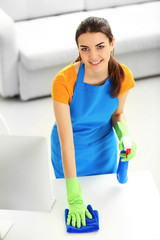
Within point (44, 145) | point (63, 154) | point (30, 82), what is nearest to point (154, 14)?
point (30, 82)

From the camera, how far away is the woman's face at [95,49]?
1.45m

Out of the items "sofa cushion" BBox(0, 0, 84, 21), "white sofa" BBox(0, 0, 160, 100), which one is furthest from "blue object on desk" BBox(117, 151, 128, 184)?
"sofa cushion" BBox(0, 0, 84, 21)

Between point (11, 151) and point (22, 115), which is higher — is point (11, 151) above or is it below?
above

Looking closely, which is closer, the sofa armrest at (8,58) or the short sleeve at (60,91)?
the short sleeve at (60,91)

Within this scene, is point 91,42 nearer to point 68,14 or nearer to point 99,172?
point 99,172

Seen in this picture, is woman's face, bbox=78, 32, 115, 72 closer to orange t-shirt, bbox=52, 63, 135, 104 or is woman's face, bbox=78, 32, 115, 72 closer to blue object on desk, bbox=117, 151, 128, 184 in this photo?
orange t-shirt, bbox=52, 63, 135, 104

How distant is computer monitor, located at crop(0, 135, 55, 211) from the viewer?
4.24ft

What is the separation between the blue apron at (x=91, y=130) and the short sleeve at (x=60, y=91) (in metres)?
0.05

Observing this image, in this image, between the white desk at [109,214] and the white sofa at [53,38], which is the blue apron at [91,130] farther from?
the white sofa at [53,38]

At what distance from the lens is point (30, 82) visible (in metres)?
3.34

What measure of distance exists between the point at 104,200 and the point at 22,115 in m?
1.79

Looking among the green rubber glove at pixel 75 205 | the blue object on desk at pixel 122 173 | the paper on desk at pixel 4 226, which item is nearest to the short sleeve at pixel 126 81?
the blue object on desk at pixel 122 173

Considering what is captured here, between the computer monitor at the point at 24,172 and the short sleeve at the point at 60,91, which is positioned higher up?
the short sleeve at the point at 60,91

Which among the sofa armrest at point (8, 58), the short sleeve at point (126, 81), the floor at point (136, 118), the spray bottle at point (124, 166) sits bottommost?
the floor at point (136, 118)
